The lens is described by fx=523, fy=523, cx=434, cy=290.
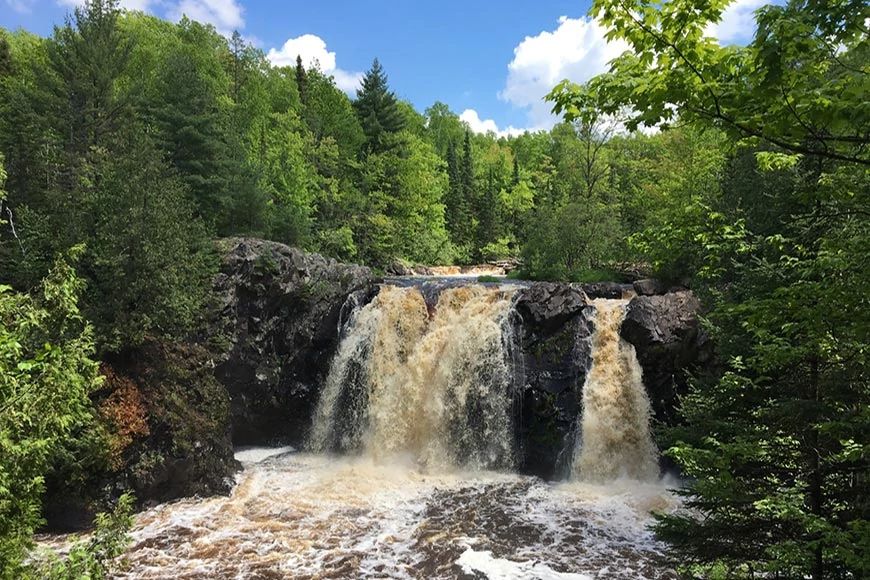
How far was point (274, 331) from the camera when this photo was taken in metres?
16.3

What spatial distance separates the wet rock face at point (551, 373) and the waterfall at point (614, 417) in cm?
31

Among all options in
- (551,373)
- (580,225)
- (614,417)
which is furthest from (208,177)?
(614,417)

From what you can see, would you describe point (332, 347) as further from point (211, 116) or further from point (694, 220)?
point (694, 220)

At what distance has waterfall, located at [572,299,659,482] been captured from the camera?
13.2m


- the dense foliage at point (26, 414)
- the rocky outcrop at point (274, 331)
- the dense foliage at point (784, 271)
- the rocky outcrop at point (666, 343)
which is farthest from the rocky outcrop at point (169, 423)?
the rocky outcrop at point (666, 343)

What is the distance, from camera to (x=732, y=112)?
302cm

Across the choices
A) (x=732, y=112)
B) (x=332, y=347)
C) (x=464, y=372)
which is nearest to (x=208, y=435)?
(x=332, y=347)

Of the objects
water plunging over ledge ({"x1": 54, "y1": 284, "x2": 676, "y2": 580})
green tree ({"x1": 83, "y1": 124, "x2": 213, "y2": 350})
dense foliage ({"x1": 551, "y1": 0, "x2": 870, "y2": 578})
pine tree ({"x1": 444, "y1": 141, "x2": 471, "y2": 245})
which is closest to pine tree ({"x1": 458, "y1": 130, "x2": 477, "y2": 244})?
pine tree ({"x1": 444, "y1": 141, "x2": 471, "y2": 245})

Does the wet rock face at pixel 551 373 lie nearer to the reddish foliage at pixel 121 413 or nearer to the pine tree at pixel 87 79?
the reddish foliage at pixel 121 413

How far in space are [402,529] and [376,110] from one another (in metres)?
28.2

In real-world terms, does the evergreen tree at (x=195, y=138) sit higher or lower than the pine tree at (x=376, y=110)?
lower

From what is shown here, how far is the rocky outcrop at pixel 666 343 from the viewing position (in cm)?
1338

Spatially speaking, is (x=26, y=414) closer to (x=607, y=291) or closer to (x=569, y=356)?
(x=569, y=356)

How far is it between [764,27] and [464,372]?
12.8m
